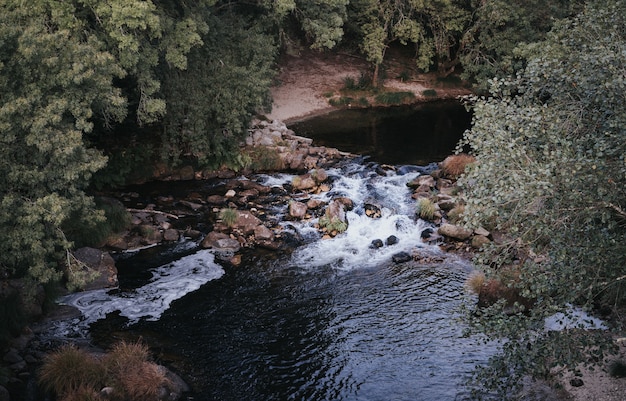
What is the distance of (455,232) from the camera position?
21609 millimetres

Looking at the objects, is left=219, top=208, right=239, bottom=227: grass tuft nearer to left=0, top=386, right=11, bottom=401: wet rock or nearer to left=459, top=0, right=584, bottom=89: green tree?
left=0, top=386, right=11, bottom=401: wet rock

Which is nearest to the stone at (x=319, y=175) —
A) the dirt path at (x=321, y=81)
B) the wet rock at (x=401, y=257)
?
the wet rock at (x=401, y=257)

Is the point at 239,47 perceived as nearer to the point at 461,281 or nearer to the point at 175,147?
the point at 175,147

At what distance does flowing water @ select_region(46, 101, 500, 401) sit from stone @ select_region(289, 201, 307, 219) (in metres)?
0.70

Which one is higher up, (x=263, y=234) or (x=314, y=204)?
(x=314, y=204)

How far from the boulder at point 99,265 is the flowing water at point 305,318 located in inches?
13.6

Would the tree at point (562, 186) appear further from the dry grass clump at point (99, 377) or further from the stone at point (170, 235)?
the stone at point (170, 235)

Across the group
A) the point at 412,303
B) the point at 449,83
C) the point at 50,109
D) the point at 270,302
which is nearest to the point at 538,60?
the point at 412,303

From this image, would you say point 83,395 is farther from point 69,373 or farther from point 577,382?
point 577,382

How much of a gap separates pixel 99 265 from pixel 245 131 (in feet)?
36.0

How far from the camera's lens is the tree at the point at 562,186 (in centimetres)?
947

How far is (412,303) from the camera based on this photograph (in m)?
17.8

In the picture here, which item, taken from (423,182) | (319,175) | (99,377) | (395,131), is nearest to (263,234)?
(319,175)

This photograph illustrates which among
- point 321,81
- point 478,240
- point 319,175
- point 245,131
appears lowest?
point 478,240
